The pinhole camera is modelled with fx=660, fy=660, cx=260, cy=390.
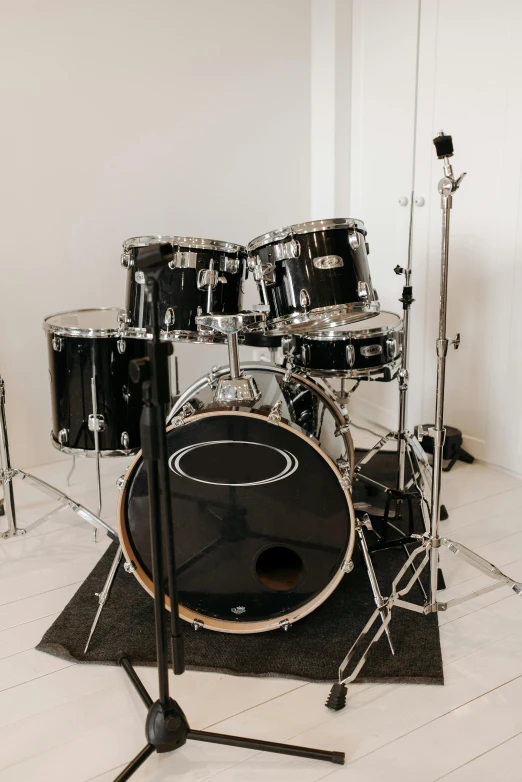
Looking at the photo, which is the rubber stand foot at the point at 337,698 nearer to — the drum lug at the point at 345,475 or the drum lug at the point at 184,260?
the drum lug at the point at 345,475

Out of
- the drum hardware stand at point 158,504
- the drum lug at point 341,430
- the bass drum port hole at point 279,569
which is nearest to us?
the drum hardware stand at point 158,504

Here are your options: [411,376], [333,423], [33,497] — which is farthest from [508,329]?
[33,497]

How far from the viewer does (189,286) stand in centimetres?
200

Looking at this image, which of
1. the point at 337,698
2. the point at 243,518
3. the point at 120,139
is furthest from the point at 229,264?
the point at 120,139

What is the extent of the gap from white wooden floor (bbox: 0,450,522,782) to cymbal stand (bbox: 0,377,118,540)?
0.87ft

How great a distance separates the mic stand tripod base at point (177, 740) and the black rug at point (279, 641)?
279mm

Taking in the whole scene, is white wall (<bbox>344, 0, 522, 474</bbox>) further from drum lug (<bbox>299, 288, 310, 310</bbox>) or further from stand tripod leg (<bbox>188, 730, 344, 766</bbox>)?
stand tripod leg (<bbox>188, 730, 344, 766</bbox>)

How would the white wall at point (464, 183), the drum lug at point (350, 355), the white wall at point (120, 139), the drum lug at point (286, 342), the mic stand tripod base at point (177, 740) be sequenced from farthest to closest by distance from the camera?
the white wall at point (120, 139)
the white wall at point (464, 183)
the drum lug at point (286, 342)
the drum lug at point (350, 355)
the mic stand tripod base at point (177, 740)

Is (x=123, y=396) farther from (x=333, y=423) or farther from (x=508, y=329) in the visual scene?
(x=508, y=329)

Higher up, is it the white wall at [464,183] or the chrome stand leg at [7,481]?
the white wall at [464,183]

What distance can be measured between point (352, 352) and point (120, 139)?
167 centimetres

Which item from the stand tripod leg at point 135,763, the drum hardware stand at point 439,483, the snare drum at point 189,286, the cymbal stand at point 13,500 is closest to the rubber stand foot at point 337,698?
the drum hardware stand at point 439,483

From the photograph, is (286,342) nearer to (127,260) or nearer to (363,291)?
(363,291)

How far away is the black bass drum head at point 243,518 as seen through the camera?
173 cm
